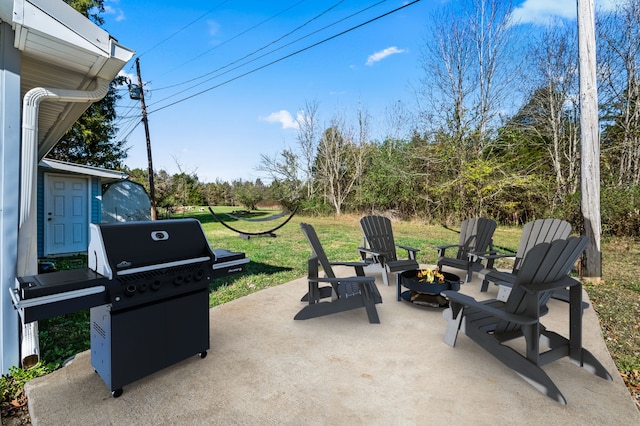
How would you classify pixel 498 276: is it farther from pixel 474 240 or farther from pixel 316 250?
pixel 316 250

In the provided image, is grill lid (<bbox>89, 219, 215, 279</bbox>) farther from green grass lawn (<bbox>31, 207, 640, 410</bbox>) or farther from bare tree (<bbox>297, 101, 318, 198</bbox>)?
bare tree (<bbox>297, 101, 318, 198</bbox>)

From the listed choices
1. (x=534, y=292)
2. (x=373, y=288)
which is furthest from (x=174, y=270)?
(x=534, y=292)

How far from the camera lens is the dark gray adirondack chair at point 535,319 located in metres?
1.79

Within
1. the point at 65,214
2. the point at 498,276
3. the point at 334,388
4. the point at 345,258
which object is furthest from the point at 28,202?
the point at 65,214

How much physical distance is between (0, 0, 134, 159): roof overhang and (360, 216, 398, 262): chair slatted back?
125 inches

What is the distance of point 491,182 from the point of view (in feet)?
35.2

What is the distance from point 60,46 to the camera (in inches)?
83.0

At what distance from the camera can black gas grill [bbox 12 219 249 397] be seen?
1.52m

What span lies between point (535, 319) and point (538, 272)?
0.28 m

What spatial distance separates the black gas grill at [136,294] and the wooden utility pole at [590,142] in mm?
5369

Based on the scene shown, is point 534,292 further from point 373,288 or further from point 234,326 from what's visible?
point 234,326

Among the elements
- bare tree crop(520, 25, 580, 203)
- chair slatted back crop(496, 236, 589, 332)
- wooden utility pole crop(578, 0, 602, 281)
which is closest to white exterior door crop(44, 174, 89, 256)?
chair slatted back crop(496, 236, 589, 332)

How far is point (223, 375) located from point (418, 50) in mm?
13800

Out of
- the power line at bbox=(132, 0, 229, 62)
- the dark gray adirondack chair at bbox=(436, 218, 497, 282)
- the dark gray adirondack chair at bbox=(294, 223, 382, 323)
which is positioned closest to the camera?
the dark gray adirondack chair at bbox=(294, 223, 382, 323)
